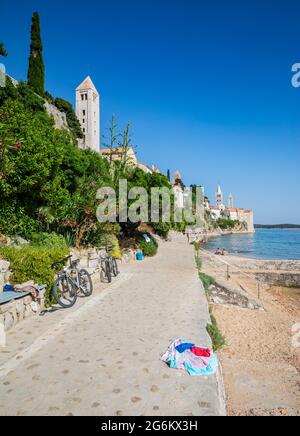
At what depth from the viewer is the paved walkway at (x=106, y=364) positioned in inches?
143

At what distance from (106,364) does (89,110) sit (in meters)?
61.7

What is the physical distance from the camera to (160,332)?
6.21m

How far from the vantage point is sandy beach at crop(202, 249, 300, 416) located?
18.8ft

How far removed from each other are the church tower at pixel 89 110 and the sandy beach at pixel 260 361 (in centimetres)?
5168

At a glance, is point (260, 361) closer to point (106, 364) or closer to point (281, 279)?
point (106, 364)

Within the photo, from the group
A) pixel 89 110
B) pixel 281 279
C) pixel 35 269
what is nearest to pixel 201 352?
pixel 35 269

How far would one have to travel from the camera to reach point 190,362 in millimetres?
4652

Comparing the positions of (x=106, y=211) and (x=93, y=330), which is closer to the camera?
(x=93, y=330)

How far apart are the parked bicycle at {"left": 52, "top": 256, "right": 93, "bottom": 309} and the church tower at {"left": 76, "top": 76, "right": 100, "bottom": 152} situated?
52.5 meters
